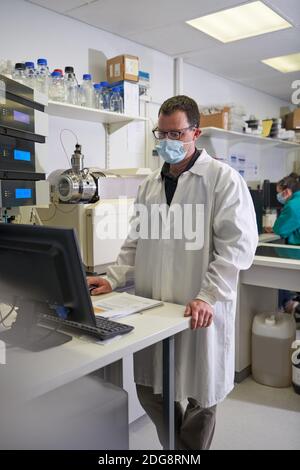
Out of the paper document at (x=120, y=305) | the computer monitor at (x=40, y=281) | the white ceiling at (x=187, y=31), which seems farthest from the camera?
the white ceiling at (x=187, y=31)

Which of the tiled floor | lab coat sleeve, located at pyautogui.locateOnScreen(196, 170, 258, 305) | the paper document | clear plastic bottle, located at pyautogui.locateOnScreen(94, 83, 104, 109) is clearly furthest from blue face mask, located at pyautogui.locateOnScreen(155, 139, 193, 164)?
the tiled floor

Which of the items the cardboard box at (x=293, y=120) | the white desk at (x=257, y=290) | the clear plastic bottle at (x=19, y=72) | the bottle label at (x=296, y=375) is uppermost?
the cardboard box at (x=293, y=120)

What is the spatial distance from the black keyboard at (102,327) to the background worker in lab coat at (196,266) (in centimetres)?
28

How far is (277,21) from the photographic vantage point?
2701 mm

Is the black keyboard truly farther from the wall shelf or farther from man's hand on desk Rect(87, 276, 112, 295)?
the wall shelf

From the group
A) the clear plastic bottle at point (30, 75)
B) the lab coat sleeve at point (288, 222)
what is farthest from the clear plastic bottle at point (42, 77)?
the lab coat sleeve at point (288, 222)

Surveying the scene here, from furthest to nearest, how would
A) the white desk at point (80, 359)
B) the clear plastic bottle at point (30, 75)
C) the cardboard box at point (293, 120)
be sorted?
the cardboard box at point (293, 120) < the clear plastic bottle at point (30, 75) < the white desk at point (80, 359)

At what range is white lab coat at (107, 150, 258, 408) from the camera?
1.45 m

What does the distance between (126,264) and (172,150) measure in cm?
52

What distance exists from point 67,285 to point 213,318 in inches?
26.3

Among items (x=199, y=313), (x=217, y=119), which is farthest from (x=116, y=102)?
(x=199, y=313)

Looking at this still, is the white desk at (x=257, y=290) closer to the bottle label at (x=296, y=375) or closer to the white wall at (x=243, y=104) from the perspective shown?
the bottle label at (x=296, y=375)

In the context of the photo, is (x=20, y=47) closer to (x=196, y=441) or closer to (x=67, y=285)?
(x=67, y=285)

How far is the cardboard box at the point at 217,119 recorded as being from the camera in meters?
3.47
